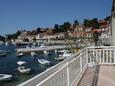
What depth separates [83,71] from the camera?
395 inches

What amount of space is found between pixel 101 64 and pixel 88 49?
84cm

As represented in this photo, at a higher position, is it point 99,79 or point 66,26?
point 66,26

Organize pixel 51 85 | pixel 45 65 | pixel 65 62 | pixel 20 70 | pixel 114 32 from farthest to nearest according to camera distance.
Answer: pixel 45 65, pixel 20 70, pixel 114 32, pixel 65 62, pixel 51 85

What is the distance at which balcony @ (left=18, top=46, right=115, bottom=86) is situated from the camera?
178 inches

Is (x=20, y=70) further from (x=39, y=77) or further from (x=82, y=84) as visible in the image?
(x=39, y=77)

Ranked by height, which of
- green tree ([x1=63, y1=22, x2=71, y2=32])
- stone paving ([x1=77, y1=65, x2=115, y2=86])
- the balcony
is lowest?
stone paving ([x1=77, y1=65, x2=115, y2=86])

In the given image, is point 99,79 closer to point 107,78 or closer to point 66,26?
point 107,78

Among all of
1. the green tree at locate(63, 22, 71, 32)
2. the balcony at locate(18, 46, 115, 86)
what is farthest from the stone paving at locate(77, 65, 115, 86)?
the green tree at locate(63, 22, 71, 32)

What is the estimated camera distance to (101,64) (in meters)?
11.8

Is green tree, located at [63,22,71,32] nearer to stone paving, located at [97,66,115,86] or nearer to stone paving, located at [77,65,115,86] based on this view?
stone paving, located at [97,66,115,86]

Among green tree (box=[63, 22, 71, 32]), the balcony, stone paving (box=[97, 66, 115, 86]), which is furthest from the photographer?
green tree (box=[63, 22, 71, 32])

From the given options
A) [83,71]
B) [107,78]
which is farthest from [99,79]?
[83,71]

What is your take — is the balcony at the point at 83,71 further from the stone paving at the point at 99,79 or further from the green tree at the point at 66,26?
the green tree at the point at 66,26

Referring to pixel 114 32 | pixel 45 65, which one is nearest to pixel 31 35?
pixel 45 65
